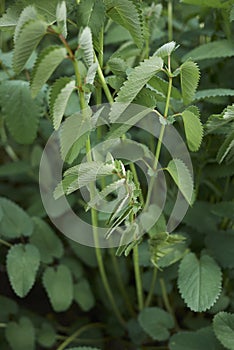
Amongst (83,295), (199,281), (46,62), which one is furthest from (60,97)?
(83,295)

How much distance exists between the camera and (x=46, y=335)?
2.12 ft

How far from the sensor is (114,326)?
0.69m

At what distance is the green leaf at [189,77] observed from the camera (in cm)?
41

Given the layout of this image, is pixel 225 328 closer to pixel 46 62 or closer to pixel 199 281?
pixel 199 281

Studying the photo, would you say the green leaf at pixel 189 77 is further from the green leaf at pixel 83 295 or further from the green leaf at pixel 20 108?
the green leaf at pixel 83 295

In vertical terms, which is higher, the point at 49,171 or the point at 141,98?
the point at 141,98

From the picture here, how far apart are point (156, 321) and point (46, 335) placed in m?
0.14

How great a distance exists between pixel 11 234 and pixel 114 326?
194 mm

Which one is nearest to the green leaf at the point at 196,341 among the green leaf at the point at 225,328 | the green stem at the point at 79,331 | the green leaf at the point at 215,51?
the green leaf at the point at 225,328

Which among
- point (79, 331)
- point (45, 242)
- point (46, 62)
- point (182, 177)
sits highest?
point (46, 62)

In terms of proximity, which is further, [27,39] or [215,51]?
[215,51]

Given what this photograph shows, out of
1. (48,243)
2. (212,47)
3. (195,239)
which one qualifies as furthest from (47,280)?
Result: (212,47)

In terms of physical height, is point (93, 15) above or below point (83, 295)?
above

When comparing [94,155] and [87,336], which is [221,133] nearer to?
[94,155]
